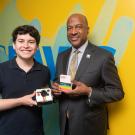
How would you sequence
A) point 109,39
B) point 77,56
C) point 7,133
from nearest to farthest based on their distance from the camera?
point 7,133 → point 77,56 → point 109,39

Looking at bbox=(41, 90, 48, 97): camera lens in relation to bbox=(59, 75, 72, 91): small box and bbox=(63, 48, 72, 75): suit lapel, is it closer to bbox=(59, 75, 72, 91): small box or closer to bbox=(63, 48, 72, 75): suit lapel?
bbox=(59, 75, 72, 91): small box

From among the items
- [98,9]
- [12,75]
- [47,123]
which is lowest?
[47,123]

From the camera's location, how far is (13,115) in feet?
5.33

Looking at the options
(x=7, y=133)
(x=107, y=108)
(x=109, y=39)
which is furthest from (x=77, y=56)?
(x=7, y=133)

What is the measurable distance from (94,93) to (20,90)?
482 mm

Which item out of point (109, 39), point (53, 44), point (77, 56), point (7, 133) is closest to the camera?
point (7, 133)

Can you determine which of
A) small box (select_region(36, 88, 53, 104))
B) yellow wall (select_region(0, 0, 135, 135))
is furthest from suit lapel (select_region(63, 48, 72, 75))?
small box (select_region(36, 88, 53, 104))

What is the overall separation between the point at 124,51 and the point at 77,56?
365 millimetres

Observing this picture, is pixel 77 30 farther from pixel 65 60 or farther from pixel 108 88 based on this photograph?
pixel 108 88

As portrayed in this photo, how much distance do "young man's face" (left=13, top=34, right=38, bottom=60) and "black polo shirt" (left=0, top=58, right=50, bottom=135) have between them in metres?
0.08

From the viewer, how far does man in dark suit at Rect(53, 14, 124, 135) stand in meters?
1.78

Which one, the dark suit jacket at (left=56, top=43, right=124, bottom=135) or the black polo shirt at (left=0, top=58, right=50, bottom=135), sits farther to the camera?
the dark suit jacket at (left=56, top=43, right=124, bottom=135)

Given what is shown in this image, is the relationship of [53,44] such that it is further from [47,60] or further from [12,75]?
[12,75]

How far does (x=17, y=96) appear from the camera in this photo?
164 cm
